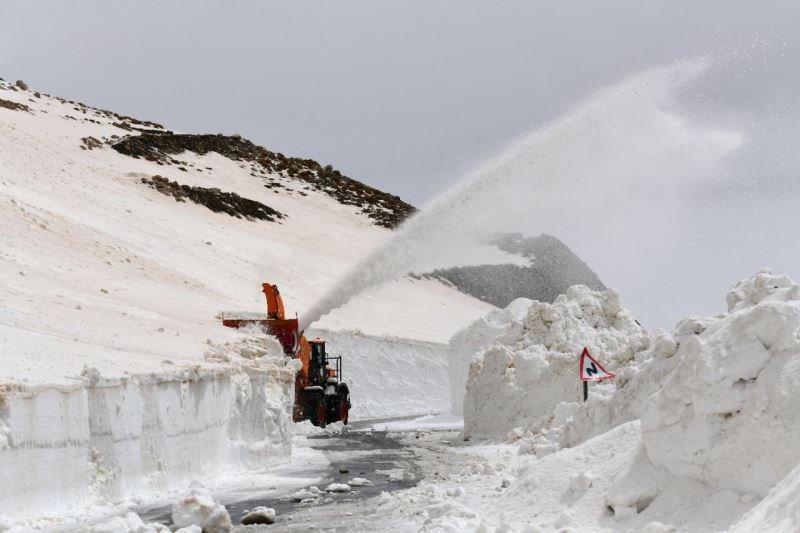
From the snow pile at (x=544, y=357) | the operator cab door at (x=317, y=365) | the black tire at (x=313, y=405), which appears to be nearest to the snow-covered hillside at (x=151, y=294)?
the operator cab door at (x=317, y=365)

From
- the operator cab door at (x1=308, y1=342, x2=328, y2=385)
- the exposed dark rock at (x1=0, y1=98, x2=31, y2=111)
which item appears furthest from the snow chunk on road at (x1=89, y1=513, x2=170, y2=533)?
the exposed dark rock at (x1=0, y1=98, x2=31, y2=111)

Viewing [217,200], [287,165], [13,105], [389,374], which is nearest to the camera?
[389,374]

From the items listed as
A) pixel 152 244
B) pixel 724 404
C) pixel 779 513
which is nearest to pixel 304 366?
pixel 724 404

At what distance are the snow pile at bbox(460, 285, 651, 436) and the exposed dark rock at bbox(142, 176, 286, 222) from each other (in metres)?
33.1

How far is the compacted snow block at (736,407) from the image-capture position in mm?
8070

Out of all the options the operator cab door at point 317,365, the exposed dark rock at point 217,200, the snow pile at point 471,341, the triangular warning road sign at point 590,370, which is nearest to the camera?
the triangular warning road sign at point 590,370

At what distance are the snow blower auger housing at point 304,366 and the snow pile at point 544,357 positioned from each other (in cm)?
342

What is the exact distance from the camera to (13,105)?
2307 inches

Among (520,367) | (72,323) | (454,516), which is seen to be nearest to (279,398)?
(72,323)

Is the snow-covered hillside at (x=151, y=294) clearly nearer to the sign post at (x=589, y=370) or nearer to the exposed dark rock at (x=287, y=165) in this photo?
the exposed dark rock at (x=287, y=165)

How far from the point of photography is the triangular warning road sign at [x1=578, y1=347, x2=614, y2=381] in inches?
635

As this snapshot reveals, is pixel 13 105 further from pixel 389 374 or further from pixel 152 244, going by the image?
pixel 389 374

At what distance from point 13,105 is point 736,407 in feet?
187

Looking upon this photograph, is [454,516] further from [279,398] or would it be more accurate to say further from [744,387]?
[279,398]
